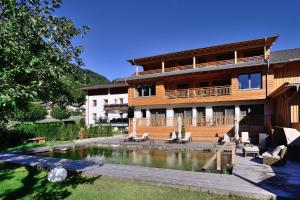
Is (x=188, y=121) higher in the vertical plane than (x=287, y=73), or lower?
lower

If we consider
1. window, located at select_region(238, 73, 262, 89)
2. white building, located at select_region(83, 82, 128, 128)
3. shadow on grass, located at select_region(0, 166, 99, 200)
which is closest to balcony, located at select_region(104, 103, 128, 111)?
white building, located at select_region(83, 82, 128, 128)

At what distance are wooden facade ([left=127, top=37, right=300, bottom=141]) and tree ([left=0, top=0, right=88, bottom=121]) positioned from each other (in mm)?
15104

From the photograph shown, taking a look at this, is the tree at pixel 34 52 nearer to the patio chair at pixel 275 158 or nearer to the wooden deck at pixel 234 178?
the wooden deck at pixel 234 178

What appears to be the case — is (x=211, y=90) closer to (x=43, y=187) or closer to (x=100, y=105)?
(x=43, y=187)

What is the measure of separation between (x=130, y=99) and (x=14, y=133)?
12.2m

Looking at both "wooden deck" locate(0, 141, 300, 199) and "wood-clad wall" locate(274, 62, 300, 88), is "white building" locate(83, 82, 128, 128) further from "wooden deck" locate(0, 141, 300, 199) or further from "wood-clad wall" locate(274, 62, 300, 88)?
"wooden deck" locate(0, 141, 300, 199)

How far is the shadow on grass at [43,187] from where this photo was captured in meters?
7.13

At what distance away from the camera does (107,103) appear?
40.5 meters

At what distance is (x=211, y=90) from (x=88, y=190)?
1823cm

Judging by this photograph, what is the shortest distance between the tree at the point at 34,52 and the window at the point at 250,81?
692 inches

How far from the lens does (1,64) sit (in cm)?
528

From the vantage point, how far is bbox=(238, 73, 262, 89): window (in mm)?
21406

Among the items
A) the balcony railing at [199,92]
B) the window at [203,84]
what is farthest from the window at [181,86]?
the window at [203,84]

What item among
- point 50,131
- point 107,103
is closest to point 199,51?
point 50,131
